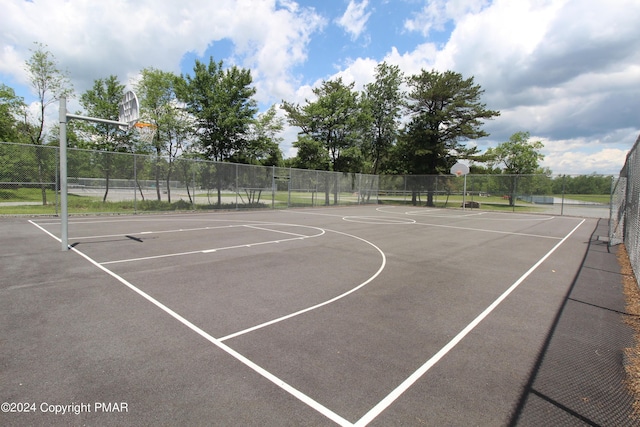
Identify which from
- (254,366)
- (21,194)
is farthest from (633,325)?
(21,194)

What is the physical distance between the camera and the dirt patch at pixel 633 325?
3.08m

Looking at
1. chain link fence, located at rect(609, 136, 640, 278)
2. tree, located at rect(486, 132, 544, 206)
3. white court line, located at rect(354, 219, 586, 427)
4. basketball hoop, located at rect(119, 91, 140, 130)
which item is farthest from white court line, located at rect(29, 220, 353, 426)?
tree, located at rect(486, 132, 544, 206)

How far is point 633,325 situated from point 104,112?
1087 inches

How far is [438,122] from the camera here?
3534cm

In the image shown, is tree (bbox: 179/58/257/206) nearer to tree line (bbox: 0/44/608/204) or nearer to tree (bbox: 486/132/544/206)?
tree line (bbox: 0/44/608/204)

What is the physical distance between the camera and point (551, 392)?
9.78 ft

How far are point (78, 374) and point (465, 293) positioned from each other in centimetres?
577

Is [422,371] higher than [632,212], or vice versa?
[632,212]

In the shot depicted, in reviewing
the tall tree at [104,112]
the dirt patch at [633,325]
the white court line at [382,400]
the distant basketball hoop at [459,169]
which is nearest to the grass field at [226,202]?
the distant basketball hoop at [459,169]

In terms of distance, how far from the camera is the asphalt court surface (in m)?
2.70

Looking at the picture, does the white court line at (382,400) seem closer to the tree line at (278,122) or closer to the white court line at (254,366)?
the white court line at (254,366)

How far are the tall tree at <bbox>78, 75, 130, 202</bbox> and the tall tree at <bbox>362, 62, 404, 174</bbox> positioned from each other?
25.4m

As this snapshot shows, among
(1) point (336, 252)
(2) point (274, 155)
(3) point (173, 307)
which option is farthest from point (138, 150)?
(3) point (173, 307)

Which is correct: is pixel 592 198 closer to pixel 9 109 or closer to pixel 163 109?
pixel 163 109
